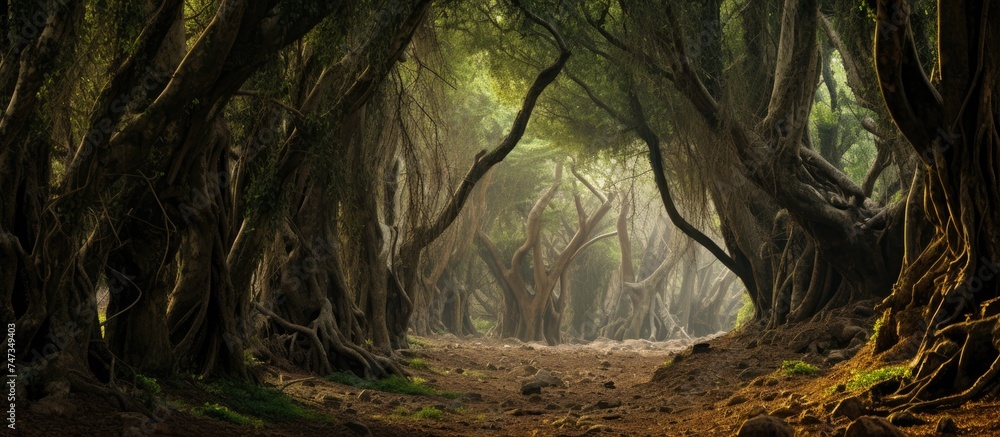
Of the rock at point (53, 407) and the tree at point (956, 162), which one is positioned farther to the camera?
the tree at point (956, 162)

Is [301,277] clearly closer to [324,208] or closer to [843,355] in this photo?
[324,208]

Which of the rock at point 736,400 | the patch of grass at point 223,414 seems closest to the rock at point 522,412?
the rock at point 736,400

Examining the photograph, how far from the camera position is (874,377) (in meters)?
6.43

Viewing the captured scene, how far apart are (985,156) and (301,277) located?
7.51 metres

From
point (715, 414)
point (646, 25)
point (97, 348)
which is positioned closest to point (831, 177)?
point (646, 25)

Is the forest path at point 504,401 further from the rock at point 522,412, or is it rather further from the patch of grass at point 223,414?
the patch of grass at point 223,414

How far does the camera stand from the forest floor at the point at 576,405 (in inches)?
198

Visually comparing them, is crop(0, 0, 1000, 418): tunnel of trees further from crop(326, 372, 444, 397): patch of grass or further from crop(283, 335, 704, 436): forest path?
crop(283, 335, 704, 436): forest path

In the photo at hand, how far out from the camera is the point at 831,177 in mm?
12086

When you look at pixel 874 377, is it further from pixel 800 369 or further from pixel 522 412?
pixel 522 412

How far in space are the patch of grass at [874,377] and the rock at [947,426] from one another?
1201 mm

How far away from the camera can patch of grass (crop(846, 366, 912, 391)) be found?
242 inches

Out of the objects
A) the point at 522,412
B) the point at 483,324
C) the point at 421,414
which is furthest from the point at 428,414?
the point at 483,324

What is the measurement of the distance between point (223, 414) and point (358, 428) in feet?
3.15
